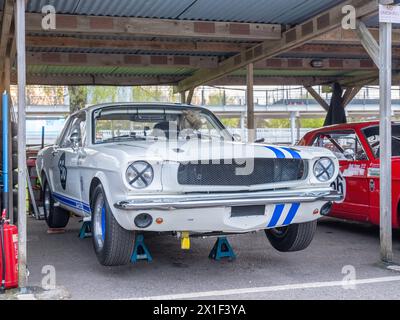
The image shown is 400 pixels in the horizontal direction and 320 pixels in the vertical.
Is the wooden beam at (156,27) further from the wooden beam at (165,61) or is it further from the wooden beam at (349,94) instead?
the wooden beam at (349,94)

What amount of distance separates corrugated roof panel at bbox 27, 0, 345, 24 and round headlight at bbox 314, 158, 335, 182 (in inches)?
133

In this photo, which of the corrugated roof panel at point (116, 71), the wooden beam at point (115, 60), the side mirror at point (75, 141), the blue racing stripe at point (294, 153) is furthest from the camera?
the corrugated roof panel at point (116, 71)

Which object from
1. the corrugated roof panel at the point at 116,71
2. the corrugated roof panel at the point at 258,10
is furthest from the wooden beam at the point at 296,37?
the corrugated roof panel at the point at 116,71

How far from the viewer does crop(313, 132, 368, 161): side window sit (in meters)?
7.19

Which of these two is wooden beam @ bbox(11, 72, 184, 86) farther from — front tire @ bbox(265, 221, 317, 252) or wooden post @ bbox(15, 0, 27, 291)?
front tire @ bbox(265, 221, 317, 252)

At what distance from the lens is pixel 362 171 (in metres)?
6.97

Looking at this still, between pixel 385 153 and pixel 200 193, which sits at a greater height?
pixel 385 153

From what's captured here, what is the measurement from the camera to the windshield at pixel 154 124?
20.5 feet

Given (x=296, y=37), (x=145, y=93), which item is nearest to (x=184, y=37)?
(x=296, y=37)

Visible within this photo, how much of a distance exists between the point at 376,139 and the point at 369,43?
4.51 ft

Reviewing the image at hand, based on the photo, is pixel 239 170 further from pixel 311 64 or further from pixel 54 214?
pixel 311 64

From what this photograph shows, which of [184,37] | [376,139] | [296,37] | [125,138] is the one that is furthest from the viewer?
[184,37]

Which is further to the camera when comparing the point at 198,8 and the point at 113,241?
the point at 198,8

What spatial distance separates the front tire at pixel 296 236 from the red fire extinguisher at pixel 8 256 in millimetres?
2686
